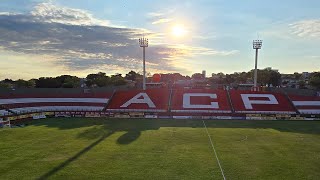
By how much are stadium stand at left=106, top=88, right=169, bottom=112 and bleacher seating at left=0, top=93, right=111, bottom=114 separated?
249cm

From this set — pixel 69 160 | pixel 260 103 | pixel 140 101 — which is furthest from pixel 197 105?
pixel 69 160

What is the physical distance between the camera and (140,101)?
66.4 m

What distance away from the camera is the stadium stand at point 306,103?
6144cm

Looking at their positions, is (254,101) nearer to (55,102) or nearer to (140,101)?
(140,101)

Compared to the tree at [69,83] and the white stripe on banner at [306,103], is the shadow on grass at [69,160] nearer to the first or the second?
the white stripe on banner at [306,103]

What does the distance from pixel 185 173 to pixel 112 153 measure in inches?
330

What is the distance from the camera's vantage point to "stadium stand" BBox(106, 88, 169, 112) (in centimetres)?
6359

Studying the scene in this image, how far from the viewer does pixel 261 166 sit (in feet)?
77.8

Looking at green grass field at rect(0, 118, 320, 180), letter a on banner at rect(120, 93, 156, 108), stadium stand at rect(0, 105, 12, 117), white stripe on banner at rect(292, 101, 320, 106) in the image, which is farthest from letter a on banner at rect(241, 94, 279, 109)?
stadium stand at rect(0, 105, 12, 117)

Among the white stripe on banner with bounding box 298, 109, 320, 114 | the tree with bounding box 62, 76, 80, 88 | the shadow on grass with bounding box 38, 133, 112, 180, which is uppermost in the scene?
the tree with bounding box 62, 76, 80, 88

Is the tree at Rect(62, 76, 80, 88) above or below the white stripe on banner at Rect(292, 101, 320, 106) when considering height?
above

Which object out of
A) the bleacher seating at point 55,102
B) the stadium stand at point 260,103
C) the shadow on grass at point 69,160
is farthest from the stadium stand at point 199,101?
the shadow on grass at point 69,160

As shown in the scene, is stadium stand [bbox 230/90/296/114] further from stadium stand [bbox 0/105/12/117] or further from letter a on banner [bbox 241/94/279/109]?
stadium stand [bbox 0/105/12/117]

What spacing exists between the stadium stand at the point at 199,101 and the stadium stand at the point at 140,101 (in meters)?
2.29
